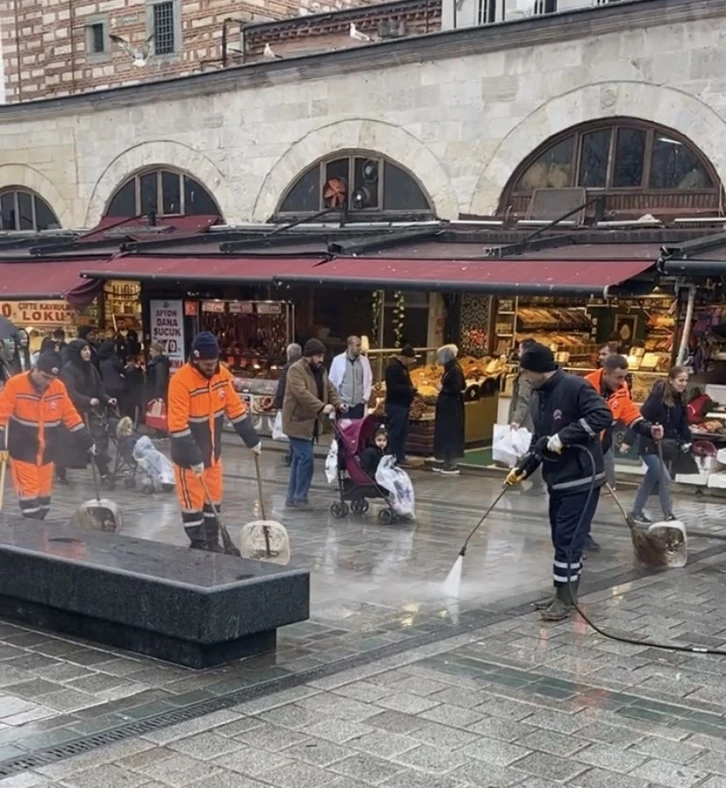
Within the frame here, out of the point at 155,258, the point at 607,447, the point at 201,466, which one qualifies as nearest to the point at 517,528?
the point at 607,447

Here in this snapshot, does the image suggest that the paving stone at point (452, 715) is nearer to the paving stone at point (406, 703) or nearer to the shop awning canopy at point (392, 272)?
the paving stone at point (406, 703)

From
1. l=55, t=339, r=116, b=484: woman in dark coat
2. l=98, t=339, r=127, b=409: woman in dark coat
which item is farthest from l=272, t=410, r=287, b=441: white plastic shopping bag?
l=55, t=339, r=116, b=484: woman in dark coat

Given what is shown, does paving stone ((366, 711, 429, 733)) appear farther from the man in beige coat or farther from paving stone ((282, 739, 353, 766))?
the man in beige coat

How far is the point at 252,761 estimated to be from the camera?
422cm

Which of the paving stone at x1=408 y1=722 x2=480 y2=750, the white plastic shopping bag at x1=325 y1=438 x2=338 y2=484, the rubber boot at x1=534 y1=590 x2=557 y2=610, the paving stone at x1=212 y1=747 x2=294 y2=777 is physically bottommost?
the rubber boot at x1=534 y1=590 x2=557 y2=610

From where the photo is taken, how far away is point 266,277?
43.6 ft

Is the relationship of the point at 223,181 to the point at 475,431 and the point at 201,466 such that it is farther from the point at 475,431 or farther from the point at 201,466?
the point at 201,466

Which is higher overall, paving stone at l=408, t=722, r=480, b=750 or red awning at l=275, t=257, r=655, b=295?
red awning at l=275, t=257, r=655, b=295

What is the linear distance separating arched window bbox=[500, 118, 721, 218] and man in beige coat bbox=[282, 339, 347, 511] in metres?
5.18

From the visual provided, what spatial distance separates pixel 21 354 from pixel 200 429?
1079 cm

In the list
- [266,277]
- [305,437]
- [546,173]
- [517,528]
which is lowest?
[517,528]

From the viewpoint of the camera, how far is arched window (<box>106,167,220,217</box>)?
18.0 m

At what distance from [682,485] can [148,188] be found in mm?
11925

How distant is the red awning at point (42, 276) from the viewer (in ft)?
51.6
